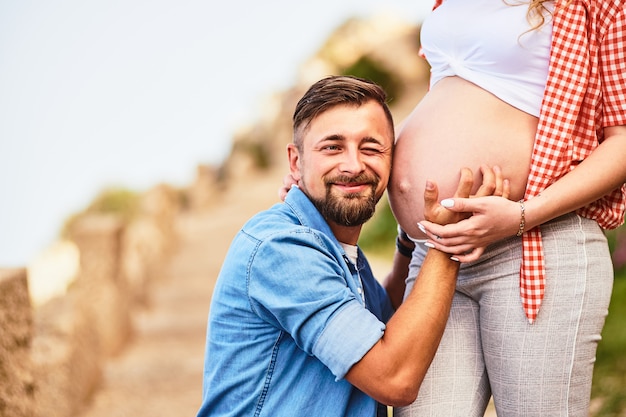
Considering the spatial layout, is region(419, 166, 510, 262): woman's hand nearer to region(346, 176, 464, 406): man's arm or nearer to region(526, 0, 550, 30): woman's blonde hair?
region(346, 176, 464, 406): man's arm

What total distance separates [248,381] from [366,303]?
19.3 inches

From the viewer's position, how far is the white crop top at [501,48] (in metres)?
2.10

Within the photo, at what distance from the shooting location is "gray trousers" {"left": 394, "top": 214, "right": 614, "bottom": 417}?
2062 mm

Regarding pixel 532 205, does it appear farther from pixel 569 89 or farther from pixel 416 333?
pixel 416 333

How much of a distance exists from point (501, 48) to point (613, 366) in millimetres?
3046

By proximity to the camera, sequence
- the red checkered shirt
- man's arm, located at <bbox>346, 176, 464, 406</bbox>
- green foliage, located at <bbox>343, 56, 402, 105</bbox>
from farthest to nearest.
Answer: green foliage, located at <bbox>343, 56, 402, 105</bbox>, the red checkered shirt, man's arm, located at <bbox>346, 176, 464, 406</bbox>

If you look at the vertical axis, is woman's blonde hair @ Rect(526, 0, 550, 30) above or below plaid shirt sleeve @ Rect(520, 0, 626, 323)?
above

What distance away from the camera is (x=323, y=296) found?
1.96m

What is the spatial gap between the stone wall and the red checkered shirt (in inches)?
78.9

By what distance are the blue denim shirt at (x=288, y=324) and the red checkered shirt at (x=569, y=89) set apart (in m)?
0.48

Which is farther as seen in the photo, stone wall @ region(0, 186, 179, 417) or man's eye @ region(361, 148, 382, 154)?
stone wall @ region(0, 186, 179, 417)

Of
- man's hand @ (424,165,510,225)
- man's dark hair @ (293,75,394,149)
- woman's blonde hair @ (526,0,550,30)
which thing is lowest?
man's hand @ (424,165,510,225)

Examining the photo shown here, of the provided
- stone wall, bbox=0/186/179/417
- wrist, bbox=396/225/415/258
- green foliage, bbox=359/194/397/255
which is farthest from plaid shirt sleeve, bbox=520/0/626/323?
green foliage, bbox=359/194/397/255

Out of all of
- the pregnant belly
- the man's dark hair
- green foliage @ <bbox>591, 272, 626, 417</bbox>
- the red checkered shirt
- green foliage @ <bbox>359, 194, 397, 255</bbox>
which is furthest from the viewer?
green foliage @ <bbox>359, 194, 397, 255</bbox>
